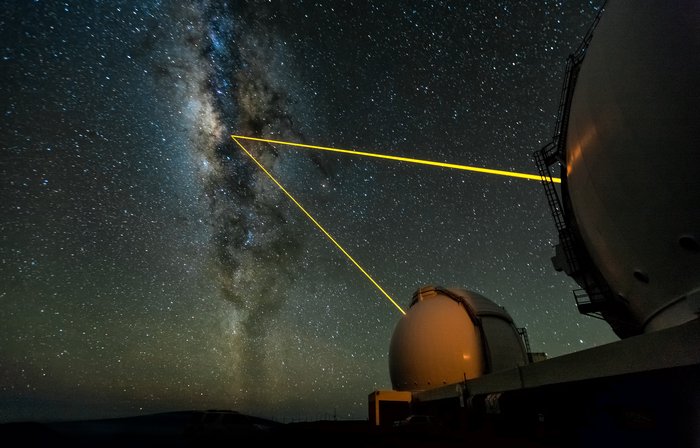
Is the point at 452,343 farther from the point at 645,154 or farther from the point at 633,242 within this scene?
the point at 645,154

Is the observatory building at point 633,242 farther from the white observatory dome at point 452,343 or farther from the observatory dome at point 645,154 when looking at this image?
the white observatory dome at point 452,343

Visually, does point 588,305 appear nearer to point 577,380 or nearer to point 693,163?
point 577,380

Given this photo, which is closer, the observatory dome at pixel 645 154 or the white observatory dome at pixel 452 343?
the observatory dome at pixel 645 154

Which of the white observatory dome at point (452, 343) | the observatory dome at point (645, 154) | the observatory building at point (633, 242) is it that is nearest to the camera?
the observatory building at point (633, 242)

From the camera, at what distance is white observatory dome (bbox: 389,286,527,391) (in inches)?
737

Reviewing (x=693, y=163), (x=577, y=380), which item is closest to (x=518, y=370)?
(x=577, y=380)

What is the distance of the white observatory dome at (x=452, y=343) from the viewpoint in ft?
61.4

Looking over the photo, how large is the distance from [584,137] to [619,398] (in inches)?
236

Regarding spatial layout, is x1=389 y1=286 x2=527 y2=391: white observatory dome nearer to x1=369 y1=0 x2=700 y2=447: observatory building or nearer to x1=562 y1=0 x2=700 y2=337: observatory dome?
x1=369 y1=0 x2=700 y2=447: observatory building

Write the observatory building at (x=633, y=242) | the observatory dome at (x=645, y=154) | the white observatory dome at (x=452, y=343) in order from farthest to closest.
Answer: the white observatory dome at (x=452, y=343) → the observatory dome at (x=645, y=154) → the observatory building at (x=633, y=242)

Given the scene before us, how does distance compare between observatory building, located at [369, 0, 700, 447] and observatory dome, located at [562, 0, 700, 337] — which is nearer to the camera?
observatory building, located at [369, 0, 700, 447]

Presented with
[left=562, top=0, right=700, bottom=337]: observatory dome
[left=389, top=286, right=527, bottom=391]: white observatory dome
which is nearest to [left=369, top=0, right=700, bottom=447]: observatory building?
[left=562, top=0, right=700, bottom=337]: observatory dome

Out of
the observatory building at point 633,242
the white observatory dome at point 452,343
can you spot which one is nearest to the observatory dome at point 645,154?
the observatory building at point 633,242

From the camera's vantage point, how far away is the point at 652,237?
23.5 ft
